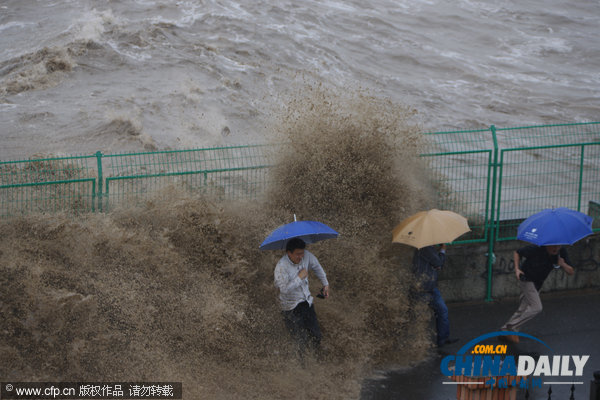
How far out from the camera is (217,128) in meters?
19.3

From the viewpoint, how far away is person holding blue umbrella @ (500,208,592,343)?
746 cm

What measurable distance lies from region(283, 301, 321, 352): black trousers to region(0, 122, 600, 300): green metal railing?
225 centimetres

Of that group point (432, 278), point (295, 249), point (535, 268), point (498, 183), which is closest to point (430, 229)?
point (432, 278)

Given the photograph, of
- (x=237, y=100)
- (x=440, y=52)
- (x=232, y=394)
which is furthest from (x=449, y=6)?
(x=232, y=394)

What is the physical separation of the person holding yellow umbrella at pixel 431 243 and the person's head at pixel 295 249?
1585 mm

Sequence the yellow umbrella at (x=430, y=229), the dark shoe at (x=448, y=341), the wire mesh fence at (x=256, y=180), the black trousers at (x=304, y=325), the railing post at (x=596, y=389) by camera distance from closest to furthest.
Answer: the railing post at (x=596, y=389) < the black trousers at (x=304, y=325) < the yellow umbrella at (x=430, y=229) < the dark shoe at (x=448, y=341) < the wire mesh fence at (x=256, y=180)

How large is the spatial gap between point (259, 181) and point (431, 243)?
2653 mm

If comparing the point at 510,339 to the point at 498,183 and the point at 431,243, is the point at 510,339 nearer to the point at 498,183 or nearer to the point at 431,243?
the point at 431,243

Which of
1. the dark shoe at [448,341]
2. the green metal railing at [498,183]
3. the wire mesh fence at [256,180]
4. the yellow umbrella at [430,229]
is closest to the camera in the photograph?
the yellow umbrella at [430,229]

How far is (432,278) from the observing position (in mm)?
7602

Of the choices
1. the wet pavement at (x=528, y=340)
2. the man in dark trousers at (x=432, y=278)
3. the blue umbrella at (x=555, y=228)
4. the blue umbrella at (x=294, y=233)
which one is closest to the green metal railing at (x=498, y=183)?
the wet pavement at (x=528, y=340)

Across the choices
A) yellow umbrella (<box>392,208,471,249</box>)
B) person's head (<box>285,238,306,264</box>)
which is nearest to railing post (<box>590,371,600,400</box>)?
yellow umbrella (<box>392,208,471,249</box>)

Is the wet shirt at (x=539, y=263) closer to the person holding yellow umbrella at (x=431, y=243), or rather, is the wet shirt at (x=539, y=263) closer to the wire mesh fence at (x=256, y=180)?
the person holding yellow umbrella at (x=431, y=243)

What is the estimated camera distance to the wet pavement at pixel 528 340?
21.9ft
